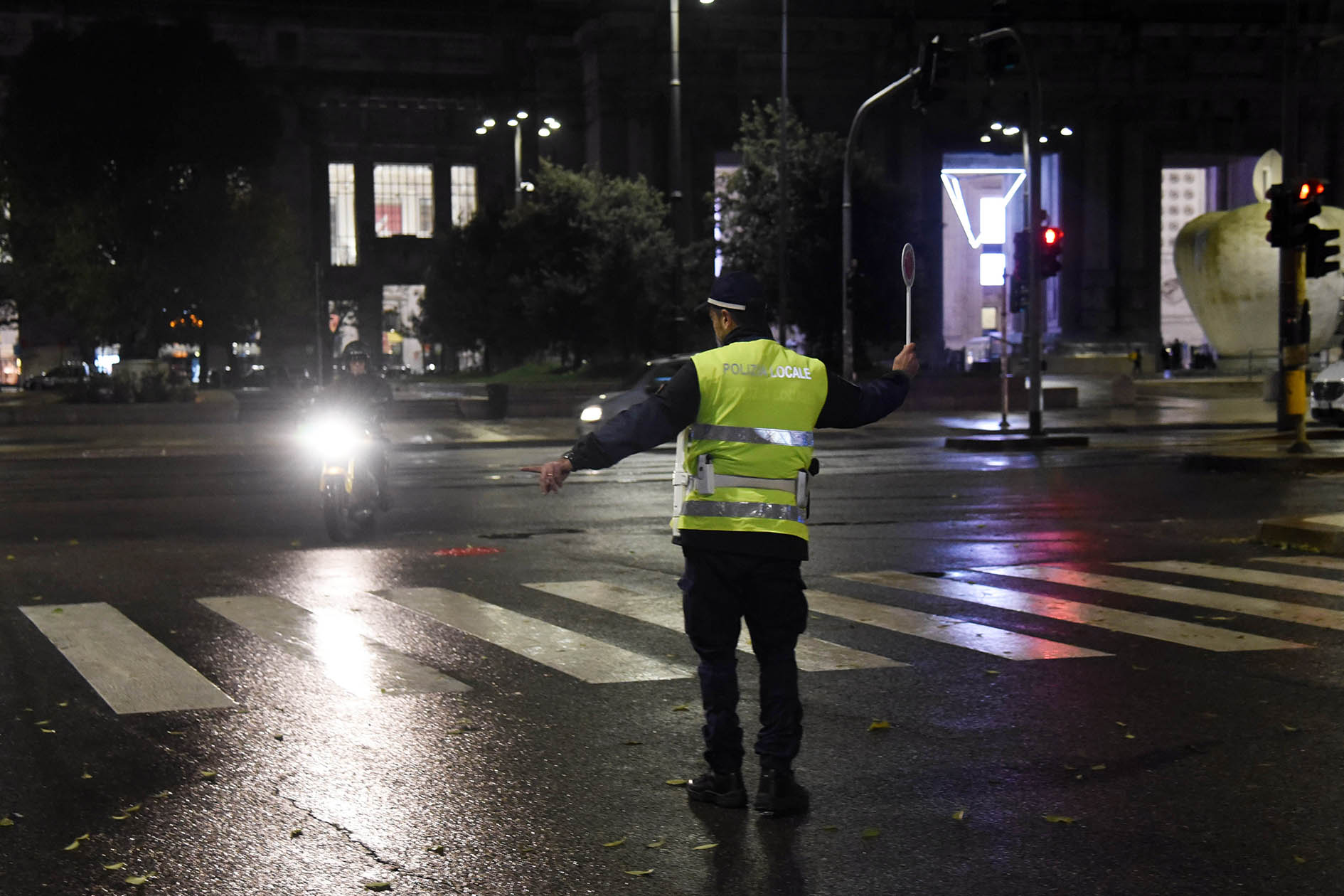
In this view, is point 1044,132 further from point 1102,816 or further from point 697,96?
point 1102,816

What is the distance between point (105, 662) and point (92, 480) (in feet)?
46.7

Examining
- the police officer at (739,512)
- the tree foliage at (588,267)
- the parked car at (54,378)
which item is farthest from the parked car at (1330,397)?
the parked car at (54,378)

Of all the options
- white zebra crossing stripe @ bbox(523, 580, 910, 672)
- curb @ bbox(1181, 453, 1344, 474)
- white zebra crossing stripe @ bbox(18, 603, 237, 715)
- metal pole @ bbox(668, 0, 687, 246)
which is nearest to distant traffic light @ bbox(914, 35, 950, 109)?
curb @ bbox(1181, 453, 1344, 474)

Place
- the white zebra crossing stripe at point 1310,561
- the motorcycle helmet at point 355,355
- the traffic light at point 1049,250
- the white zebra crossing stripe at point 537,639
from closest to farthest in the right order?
the white zebra crossing stripe at point 537,639
the white zebra crossing stripe at point 1310,561
the motorcycle helmet at point 355,355
the traffic light at point 1049,250

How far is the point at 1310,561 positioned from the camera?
40.0 feet

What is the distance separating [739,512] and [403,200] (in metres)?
111

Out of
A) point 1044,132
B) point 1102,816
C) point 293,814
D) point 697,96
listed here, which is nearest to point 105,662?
point 293,814

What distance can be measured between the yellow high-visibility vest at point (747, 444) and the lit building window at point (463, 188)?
10436cm

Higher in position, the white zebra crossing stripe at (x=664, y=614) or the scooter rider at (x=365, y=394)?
the scooter rider at (x=365, y=394)

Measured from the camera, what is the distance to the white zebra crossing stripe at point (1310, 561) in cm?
1191

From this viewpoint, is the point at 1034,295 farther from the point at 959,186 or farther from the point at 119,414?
the point at 959,186

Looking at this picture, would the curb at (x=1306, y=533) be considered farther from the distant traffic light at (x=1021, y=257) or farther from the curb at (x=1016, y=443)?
the distant traffic light at (x=1021, y=257)

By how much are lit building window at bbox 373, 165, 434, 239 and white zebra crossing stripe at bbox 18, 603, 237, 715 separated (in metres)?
103

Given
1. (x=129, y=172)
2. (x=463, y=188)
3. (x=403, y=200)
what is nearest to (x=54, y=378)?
(x=129, y=172)
